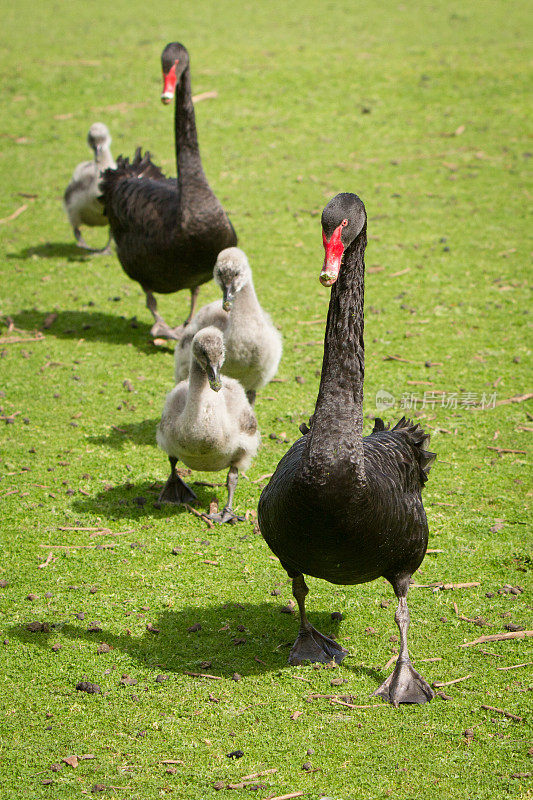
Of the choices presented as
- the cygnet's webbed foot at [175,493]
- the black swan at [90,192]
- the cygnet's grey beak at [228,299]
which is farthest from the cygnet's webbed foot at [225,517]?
the black swan at [90,192]

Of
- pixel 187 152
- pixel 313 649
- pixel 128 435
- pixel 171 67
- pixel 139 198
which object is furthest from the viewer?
pixel 139 198

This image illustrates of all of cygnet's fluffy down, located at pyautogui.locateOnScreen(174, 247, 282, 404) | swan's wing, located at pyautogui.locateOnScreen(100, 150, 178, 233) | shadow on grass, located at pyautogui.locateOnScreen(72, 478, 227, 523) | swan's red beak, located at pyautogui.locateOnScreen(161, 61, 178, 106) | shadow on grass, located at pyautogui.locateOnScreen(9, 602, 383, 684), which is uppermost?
swan's red beak, located at pyautogui.locateOnScreen(161, 61, 178, 106)

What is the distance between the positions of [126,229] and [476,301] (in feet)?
12.9

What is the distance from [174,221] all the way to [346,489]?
16.2 feet

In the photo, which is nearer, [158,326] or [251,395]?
[251,395]

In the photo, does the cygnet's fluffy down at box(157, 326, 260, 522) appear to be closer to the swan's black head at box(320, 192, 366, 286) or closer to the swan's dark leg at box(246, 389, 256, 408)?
the swan's dark leg at box(246, 389, 256, 408)

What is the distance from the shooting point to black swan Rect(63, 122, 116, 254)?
1089cm

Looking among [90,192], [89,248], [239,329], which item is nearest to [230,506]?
[239,329]

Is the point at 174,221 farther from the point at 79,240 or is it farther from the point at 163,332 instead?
the point at 79,240

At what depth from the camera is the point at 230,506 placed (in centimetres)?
638

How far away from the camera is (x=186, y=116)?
8.70 metres

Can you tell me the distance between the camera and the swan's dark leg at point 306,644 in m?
4.86

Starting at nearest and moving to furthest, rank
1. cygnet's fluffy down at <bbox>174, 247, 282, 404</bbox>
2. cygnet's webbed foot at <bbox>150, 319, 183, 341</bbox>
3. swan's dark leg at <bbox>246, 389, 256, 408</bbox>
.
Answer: cygnet's fluffy down at <bbox>174, 247, 282, 404</bbox> → swan's dark leg at <bbox>246, 389, 256, 408</bbox> → cygnet's webbed foot at <bbox>150, 319, 183, 341</bbox>

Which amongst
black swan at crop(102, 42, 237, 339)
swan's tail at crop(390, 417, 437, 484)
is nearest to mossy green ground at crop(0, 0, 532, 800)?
black swan at crop(102, 42, 237, 339)
